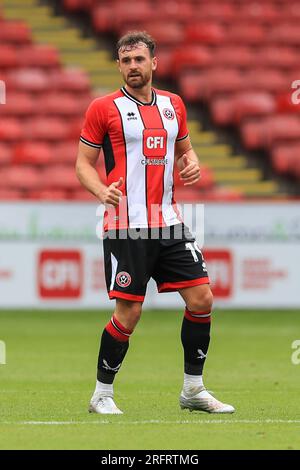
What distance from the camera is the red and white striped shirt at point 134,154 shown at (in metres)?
7.41

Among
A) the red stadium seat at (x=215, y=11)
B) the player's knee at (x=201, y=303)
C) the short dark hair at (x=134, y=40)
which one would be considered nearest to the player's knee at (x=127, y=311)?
the player's knee at (x=201, y=303)

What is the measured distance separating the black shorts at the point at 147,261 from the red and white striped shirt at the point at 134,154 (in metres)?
0.07

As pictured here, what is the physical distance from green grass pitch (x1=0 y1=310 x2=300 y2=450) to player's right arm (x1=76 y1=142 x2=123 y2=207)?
130 cm

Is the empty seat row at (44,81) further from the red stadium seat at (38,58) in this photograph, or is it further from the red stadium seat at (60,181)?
the red stadium seat at (60,181)

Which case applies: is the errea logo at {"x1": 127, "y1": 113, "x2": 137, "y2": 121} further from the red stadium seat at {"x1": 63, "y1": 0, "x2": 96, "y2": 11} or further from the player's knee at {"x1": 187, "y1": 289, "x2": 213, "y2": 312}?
the red stadium seat at {"x1": 63, "y1": 0, "x2": 96, "y2": 11}

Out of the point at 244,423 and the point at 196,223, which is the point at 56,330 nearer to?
the point at 196,223

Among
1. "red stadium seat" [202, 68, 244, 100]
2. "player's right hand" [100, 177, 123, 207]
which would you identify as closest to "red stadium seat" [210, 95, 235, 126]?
"red stadium seat" [202, 68, 244, 100]

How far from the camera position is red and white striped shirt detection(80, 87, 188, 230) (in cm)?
741

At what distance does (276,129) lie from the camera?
1945 centimetres

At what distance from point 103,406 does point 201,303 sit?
2.85 ft

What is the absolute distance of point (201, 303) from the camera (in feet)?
24.5
